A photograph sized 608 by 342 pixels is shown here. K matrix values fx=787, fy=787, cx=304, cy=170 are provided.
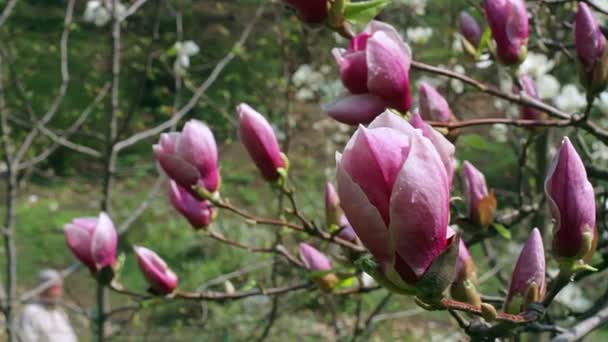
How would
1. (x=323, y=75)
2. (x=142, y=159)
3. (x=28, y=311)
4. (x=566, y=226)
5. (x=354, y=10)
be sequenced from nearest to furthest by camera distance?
(x=566, y=226), (x=354, y=10), (x=323, y=75), (x=28, y=311), (x=142, y=159)

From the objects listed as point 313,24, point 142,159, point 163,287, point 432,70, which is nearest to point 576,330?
point 432,70

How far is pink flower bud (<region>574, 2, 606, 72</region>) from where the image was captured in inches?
34.4

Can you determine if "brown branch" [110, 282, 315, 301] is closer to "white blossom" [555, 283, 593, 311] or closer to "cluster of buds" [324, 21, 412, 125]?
"cluster of buds" [324, 21, 412, 125]

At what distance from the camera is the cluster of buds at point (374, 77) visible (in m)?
0.82

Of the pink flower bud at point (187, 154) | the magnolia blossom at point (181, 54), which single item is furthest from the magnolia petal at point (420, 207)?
the magnolia blossom at point (181, 54)

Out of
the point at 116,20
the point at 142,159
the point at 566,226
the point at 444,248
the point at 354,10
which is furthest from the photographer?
the point at 142,159

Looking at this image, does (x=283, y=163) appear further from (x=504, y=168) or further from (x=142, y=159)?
(x=142, y=159)

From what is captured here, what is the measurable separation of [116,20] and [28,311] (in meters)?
2.28

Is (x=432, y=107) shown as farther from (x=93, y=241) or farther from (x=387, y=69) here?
(x=93, y=241)

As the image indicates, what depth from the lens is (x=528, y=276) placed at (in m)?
0.71

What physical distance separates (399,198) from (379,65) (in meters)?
0.30

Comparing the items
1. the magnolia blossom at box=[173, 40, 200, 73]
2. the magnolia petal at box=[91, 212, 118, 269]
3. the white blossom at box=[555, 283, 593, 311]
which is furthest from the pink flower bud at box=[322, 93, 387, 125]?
the white blossom at box=[555, 283, 593, 311]

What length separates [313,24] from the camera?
0.88 m

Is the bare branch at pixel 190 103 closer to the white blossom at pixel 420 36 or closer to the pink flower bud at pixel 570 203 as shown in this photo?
the white blossom at pixel 420 36
